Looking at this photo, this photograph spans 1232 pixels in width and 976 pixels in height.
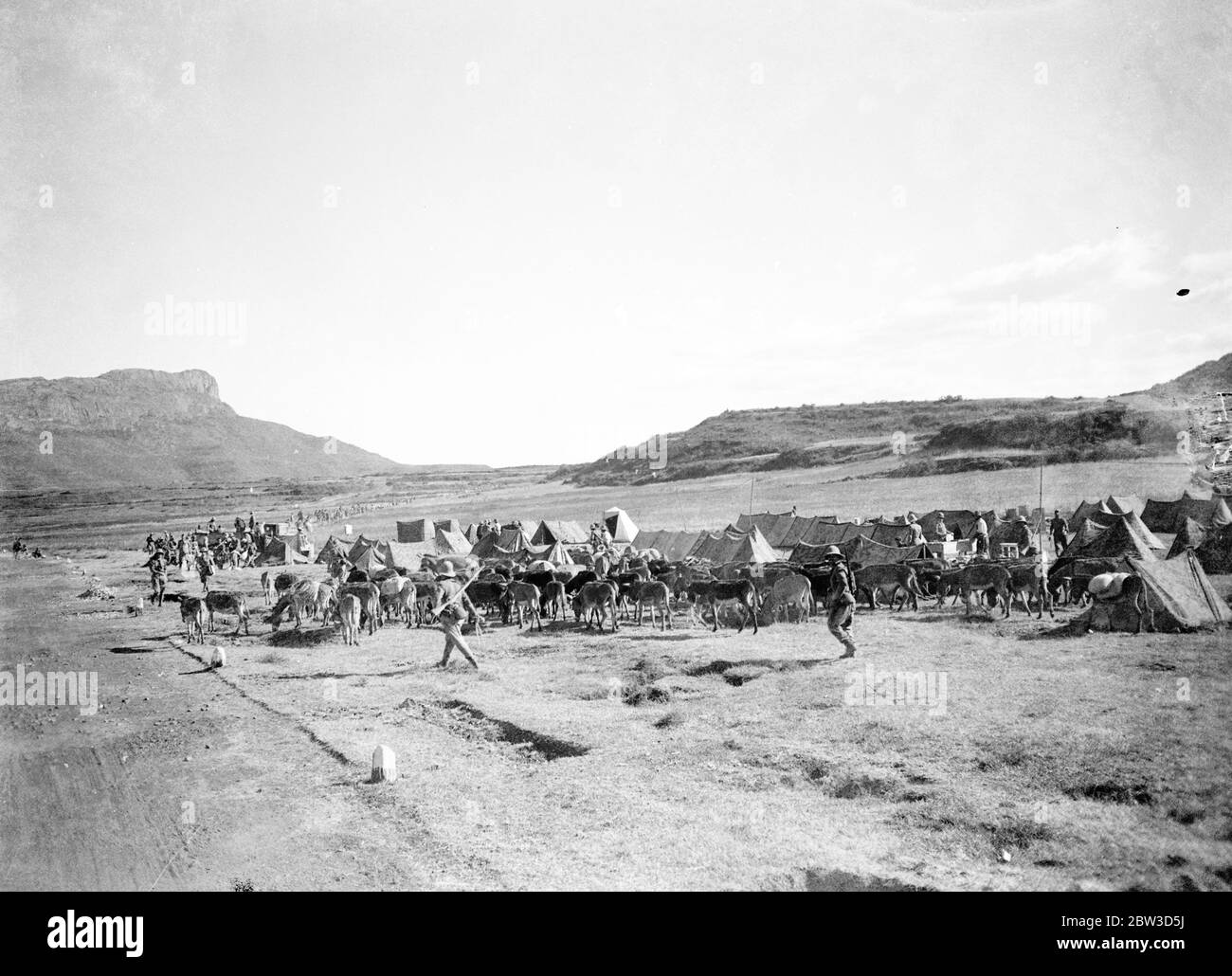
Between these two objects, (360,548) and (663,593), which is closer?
(663,593)

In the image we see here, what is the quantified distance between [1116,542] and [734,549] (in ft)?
37.4

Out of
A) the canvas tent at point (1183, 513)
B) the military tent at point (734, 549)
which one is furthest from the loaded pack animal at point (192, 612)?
the canvas tent at point (1183, 513)

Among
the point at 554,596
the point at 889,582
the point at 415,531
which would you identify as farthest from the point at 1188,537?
the point at 415,531

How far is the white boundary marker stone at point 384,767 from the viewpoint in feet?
31.2

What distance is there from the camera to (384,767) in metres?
9.48

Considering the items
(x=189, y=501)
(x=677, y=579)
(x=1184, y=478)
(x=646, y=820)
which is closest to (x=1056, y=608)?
(x=677, y=579)

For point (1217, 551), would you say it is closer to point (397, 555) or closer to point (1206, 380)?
point (1206, 380)

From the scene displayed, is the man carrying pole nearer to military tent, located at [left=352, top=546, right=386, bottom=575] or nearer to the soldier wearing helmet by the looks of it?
the soldier wearing helmet

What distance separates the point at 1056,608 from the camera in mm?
18859

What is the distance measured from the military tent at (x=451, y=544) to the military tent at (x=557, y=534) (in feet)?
12.1

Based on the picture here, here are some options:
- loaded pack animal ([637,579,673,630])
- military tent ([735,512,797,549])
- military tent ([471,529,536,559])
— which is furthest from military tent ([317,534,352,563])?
loaded pack animal ([637,579,673,630])

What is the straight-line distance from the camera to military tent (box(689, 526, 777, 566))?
86.8 ft

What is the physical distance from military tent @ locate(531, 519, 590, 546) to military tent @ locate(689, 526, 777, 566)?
8.11 metres

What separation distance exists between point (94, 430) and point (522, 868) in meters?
207
